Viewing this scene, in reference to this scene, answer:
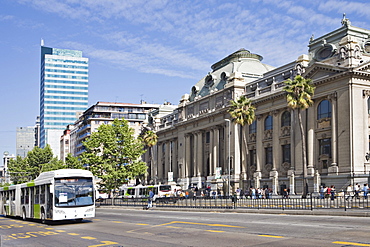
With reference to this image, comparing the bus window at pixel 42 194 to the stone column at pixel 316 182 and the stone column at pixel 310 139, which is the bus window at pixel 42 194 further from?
the stone column at pixel 310 139

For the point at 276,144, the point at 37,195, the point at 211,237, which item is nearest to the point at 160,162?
the point at 276,144

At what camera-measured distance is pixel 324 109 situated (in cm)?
5541

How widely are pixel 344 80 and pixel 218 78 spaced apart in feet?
104

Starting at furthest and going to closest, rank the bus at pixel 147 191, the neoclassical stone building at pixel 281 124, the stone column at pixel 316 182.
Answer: the bus at pixel 147 191 → the stone column at pixel 316 182 → the neoclassical stone building at pixel 281 124

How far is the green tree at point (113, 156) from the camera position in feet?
207

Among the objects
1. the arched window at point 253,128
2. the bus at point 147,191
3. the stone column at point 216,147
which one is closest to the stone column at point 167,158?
the bus at point 147,191

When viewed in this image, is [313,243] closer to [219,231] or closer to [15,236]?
[219,231]

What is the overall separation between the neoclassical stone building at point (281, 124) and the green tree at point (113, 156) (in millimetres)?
9185

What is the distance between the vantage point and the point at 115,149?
64500mm

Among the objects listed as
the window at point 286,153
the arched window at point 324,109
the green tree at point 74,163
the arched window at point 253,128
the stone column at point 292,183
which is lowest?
the stone column at point 292,183

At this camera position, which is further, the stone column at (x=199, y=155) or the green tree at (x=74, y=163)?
the stone column at (x=199, y=155)

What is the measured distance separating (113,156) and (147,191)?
11.4m

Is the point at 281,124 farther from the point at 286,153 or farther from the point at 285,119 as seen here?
the point at 286,153

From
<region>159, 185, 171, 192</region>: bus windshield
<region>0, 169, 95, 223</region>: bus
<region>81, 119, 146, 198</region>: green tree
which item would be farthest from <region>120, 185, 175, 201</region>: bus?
<region>0, 169, 95, 223</region>: bus
